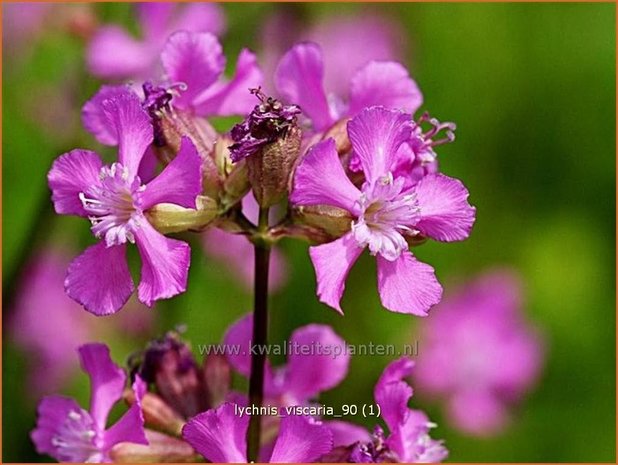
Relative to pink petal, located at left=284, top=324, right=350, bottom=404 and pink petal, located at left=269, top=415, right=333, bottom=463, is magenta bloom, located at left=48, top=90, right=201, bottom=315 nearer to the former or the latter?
pink petal, located at left=269, top=415, right=333, bottom=463

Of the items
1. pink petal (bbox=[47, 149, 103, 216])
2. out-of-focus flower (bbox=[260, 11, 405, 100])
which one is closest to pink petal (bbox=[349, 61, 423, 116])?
pink petal (bbox=[47, 149, 103, 216])

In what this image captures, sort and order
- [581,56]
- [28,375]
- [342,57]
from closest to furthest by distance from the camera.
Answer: [28,375]
[581,56]
[342,57]

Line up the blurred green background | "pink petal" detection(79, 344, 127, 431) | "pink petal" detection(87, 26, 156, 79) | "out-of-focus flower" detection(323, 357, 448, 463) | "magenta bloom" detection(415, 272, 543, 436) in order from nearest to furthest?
"out-of-focus flower" detection(323, 357, 448, 463) < "pink petal" detection(79, 344, 127, 431) < "pink petal" detection(87, 26, 156, 79) < the blurred green background < "magenta bloom" detection(415, 272, 543, 436)

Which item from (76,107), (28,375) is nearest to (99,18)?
(76,107)

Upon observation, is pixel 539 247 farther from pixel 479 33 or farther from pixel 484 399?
pixel 479 33

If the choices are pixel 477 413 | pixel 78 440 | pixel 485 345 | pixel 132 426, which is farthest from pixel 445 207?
pixel 485 345

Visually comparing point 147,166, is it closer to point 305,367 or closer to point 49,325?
point 305,367
